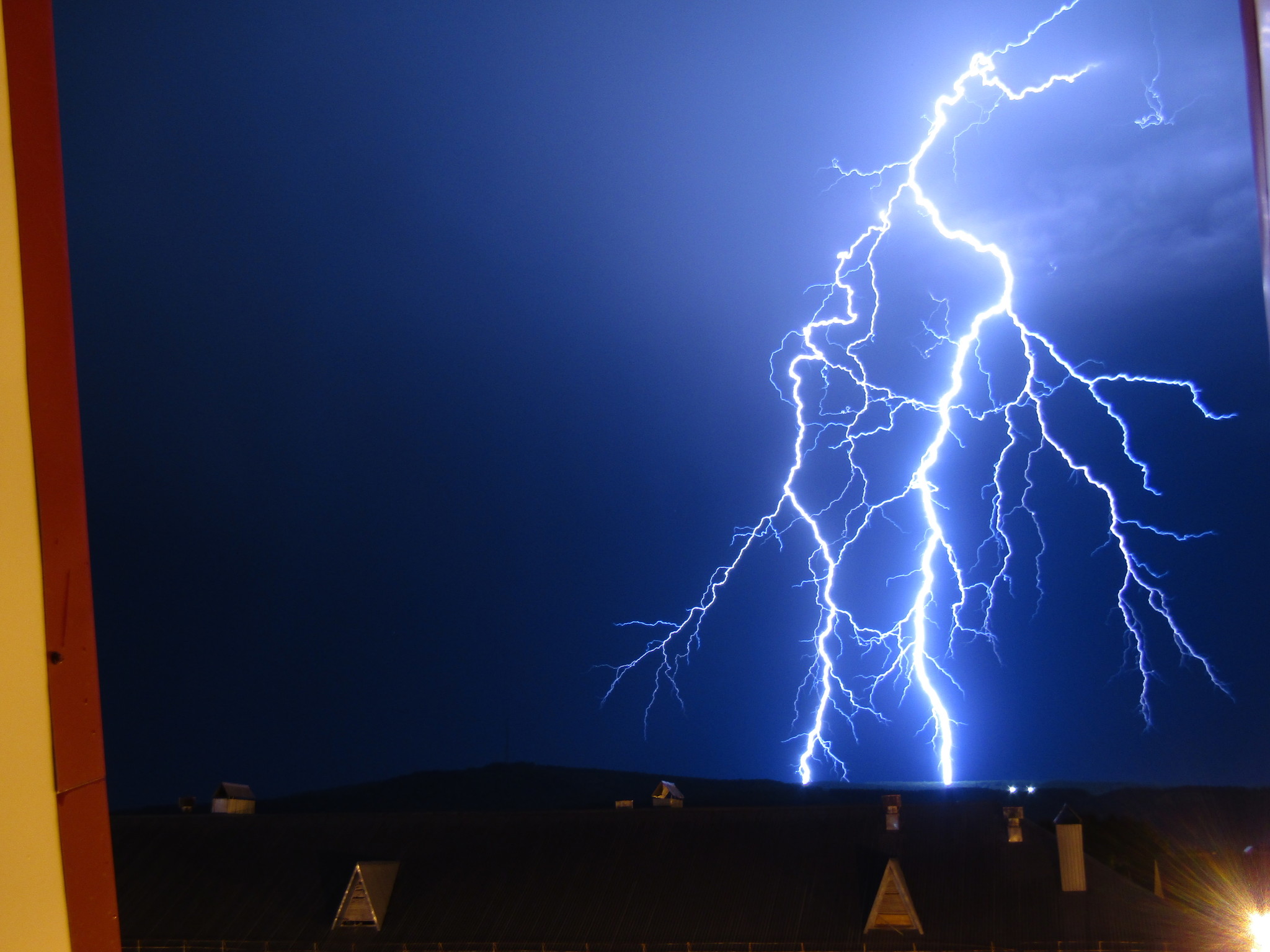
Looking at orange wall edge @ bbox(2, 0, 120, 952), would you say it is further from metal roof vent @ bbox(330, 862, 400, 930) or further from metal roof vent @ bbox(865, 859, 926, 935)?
metal roof vent @ bbox(330, 862, 400, 930)

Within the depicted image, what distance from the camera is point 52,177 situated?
1.32m

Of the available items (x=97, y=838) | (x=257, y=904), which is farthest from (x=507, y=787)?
Answer: (x=97, y=838)

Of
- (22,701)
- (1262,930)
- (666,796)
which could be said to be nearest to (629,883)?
(666,796)

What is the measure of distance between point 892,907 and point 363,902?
7.09 m

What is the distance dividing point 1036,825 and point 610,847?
605 centimetres

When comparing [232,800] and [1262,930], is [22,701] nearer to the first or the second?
[1262,930]

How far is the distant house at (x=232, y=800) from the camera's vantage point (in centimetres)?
1980

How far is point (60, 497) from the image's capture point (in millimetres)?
1245

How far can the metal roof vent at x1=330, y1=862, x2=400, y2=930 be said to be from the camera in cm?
1461

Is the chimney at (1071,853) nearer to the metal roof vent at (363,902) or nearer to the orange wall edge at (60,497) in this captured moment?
the metal roof vent at (363,902)

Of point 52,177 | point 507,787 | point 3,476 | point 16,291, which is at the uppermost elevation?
point 52,177

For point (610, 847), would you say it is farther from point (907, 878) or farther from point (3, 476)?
point (3, 476)

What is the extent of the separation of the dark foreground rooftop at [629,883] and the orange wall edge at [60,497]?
1342cm

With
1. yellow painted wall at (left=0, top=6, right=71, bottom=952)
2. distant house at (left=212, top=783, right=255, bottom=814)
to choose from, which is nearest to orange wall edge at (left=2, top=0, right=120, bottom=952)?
yellow painted wall at (left=0, top=6, right=71, bottom=952)
